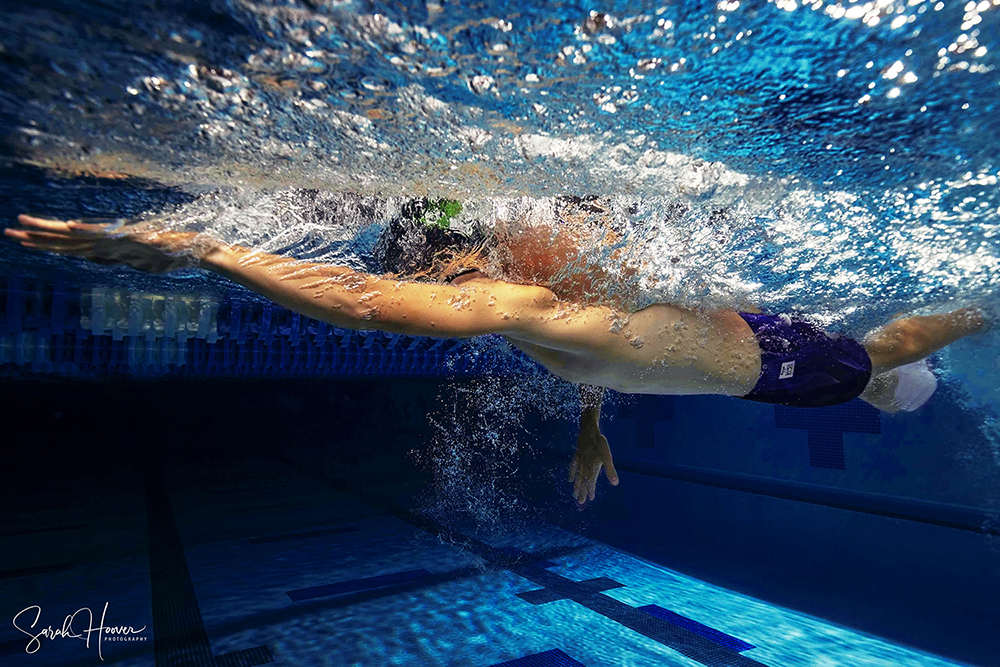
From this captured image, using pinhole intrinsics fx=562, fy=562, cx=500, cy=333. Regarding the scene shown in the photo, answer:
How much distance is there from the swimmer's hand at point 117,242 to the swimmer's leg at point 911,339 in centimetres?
353

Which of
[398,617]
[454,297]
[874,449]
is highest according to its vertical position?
[454,297]

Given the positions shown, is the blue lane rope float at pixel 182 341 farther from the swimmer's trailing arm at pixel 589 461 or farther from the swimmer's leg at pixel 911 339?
the swimmer's leg at pixel 911 339

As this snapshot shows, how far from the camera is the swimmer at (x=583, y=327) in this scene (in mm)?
1716

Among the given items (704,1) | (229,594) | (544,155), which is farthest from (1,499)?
(704,1)

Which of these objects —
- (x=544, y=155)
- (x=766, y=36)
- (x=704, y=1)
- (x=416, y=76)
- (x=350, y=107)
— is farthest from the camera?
(x=544, y=155)

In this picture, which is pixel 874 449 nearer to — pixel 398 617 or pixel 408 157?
pixel 398 617

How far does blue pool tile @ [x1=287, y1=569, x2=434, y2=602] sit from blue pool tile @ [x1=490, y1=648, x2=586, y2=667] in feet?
4.64

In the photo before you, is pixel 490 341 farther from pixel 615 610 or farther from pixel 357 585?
pixel 615 610

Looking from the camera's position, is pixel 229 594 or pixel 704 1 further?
pixel 229 594

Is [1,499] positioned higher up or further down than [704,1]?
further down

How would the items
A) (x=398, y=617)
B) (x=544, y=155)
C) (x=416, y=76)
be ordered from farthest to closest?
1. (x=398, y=617)
2. (x=544, y=155)
3. (x=416, y=76)

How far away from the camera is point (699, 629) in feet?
13.1

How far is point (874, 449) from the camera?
246 inches

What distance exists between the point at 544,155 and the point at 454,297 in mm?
892
